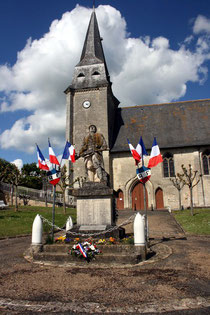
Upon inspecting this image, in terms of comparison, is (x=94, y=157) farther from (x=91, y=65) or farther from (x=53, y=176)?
(x=91, y=65)

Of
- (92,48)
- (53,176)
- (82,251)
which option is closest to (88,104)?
(92,48)

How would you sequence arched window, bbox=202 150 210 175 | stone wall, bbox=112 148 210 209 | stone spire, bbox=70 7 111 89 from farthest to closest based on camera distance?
stone spire, bbox=70 7 111 89
arched window, bbox=202 150 210 175
stone wall, bbox=112 148 210 209

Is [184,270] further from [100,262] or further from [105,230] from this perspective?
[105,230]

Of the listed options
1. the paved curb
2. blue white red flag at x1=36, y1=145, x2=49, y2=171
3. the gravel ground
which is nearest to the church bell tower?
blue white red flag at x1=36, y1=145, x2=49, y2=171

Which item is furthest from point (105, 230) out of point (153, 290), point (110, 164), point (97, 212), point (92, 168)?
point (110, 164)

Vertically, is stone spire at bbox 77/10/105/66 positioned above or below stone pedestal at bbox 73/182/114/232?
above

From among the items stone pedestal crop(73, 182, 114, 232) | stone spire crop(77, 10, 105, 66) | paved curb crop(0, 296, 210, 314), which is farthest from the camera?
stone spire crop(77, 10, 105, 66)

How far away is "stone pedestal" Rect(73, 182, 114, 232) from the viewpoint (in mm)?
7957

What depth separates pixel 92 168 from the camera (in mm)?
8977

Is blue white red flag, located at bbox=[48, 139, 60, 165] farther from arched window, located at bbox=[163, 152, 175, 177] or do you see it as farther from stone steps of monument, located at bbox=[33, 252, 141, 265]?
Answer: arched window, located at bbox=[163, 152, 175, 177]

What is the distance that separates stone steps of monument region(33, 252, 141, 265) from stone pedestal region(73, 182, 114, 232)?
1762 mm

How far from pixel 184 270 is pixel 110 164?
22169mm

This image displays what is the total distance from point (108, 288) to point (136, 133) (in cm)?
2564

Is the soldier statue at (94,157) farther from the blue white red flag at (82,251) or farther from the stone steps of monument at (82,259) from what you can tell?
the stone steps of monument at (82,259)
